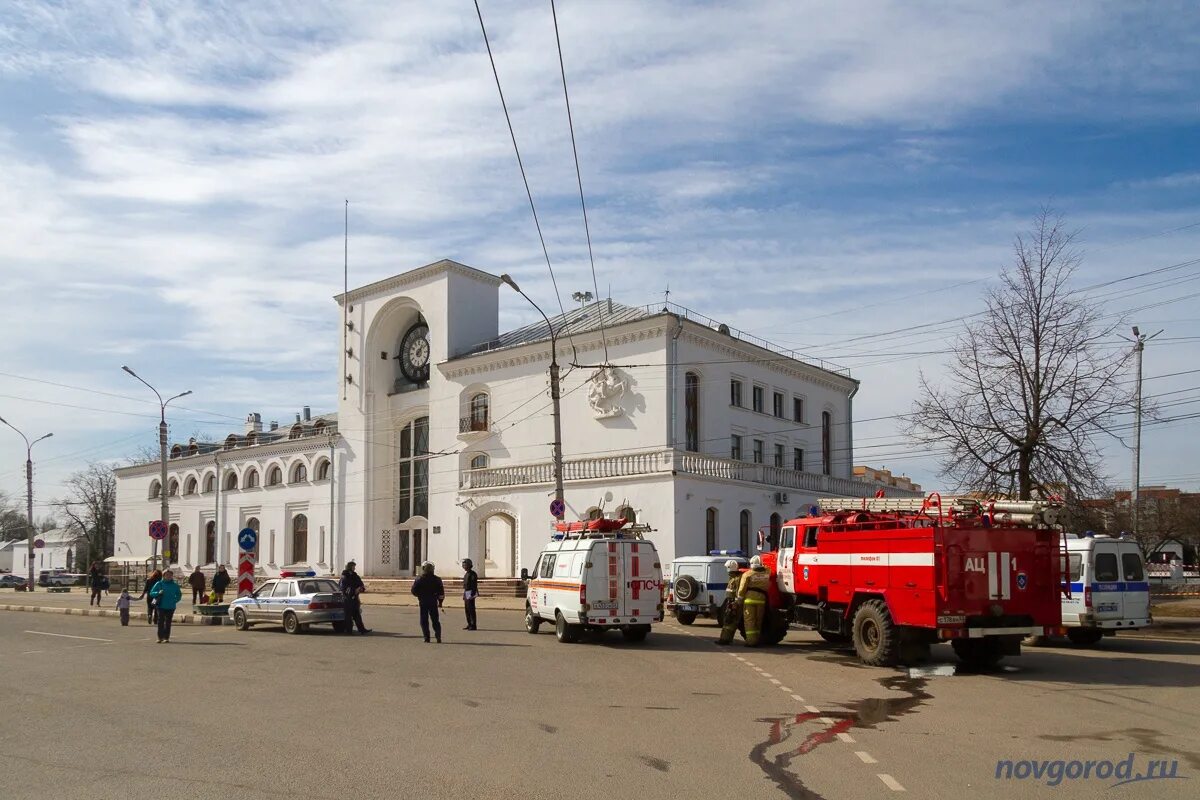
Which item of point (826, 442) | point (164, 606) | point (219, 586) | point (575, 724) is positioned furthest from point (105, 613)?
point (826, 442)

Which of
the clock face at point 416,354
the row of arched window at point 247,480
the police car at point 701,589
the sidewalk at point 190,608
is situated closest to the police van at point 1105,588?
the police car at point 701,589

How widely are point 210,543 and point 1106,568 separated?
55443mm

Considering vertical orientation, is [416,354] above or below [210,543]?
above

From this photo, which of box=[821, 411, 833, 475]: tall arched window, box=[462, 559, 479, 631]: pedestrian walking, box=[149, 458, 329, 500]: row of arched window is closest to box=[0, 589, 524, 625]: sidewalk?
box=[462, 559, 479, 631]: pedestrian walking

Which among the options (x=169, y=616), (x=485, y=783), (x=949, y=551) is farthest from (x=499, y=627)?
(x=485, y=783)

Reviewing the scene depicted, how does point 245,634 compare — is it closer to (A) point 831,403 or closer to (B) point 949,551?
(B) point 949,551

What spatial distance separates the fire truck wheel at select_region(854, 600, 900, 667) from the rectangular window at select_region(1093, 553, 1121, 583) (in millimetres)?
5768

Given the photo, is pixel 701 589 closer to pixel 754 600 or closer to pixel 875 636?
pixel 754 600

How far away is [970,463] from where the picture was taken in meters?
25.6

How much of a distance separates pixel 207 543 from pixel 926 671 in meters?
55.7

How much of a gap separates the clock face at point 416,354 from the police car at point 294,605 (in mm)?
25529

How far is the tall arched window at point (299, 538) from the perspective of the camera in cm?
→ 5450

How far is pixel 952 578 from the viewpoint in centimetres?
1490

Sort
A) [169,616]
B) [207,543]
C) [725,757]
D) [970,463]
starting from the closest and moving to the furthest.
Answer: [725,757]
[169,616]
[970,463]
[207,543]
